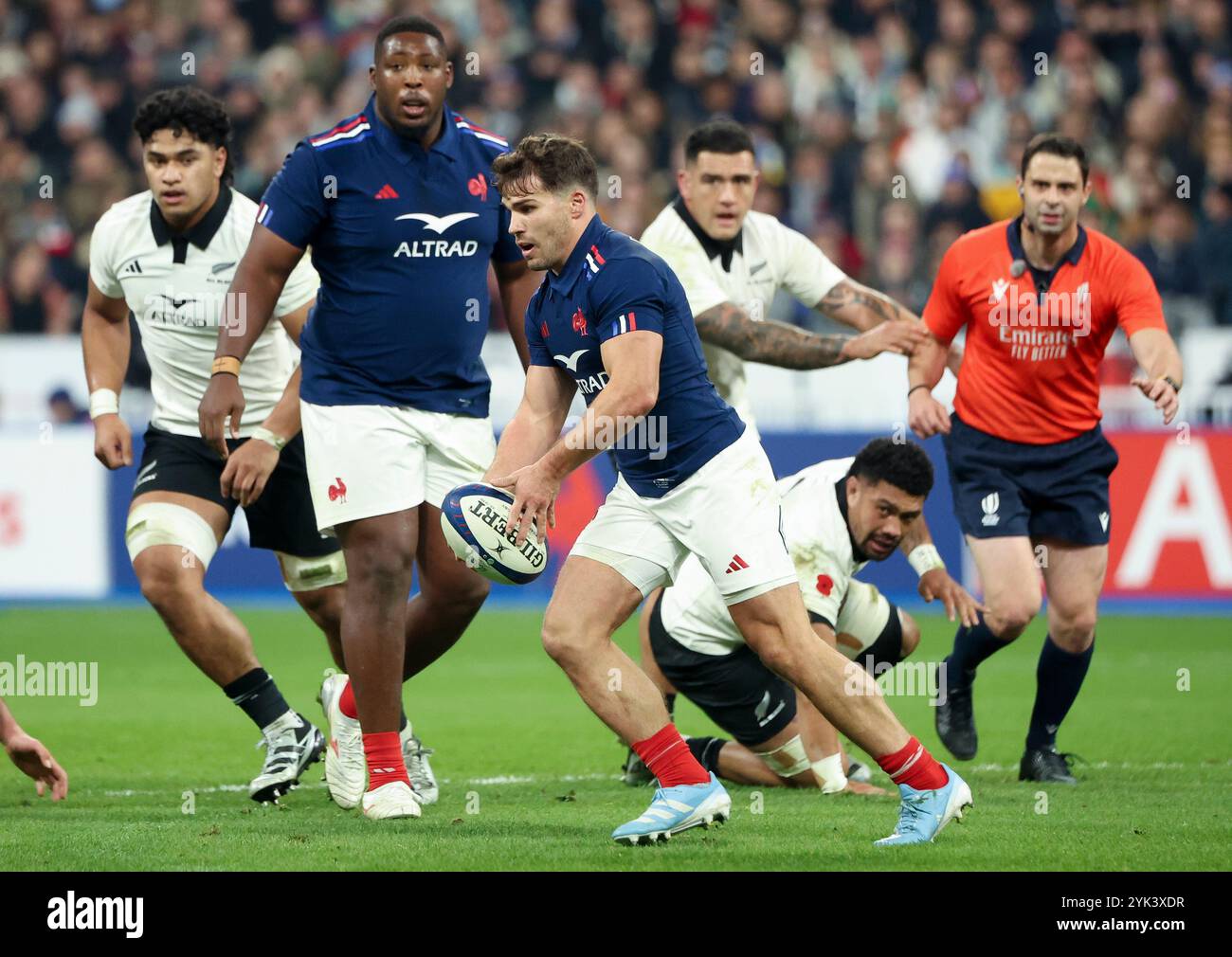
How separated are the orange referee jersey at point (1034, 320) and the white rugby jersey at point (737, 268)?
0.68 m

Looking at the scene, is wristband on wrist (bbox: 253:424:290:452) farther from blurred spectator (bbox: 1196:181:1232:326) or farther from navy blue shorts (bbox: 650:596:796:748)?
blurred spectator (bbox: 1196:181:1232:326)

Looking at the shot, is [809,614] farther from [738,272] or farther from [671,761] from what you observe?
[738,272]

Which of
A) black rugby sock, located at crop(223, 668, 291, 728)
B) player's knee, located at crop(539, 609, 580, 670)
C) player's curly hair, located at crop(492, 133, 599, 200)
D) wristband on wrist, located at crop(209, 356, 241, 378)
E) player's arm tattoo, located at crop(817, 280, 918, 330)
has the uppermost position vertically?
player's curly hair, located at crop(492, 133, 599, 200)

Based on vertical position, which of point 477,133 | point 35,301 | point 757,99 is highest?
point 757,99

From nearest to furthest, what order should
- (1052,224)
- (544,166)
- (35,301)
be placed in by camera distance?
(544,166)
(1052,224)
(35,301)

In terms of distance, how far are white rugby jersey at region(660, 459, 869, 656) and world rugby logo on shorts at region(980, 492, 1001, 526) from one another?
59 centimetres

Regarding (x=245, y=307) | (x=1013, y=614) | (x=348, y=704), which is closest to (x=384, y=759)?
(x=348, y=704)

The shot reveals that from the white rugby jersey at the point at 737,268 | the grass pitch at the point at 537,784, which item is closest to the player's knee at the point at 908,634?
the grass pitch at the point at 537,784

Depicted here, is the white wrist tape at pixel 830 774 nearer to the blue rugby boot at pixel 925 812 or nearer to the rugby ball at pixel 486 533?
the blue rugby boot at pixel 925 812

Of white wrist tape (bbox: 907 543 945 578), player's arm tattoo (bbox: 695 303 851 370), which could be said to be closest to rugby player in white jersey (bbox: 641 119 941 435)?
player's arm tattoo (bbox: 695 303 851 370)

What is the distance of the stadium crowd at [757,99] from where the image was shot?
15.8 m

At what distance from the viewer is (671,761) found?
5688mm

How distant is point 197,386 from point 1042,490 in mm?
3512

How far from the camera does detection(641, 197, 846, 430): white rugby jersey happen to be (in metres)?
7.85
